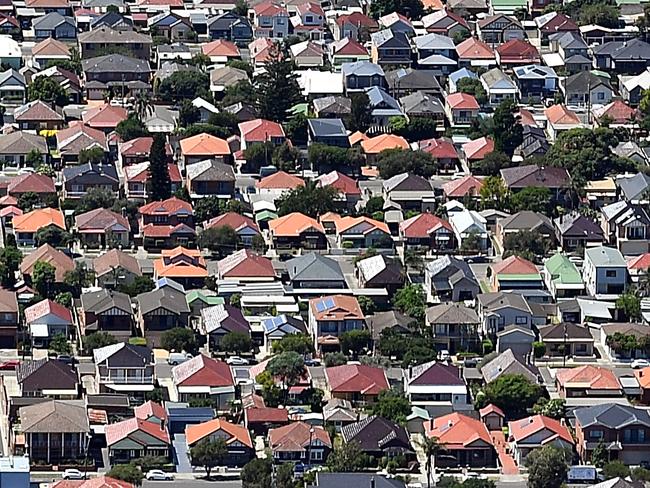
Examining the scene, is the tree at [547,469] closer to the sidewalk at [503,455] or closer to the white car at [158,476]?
the sidewalk at [503,455]

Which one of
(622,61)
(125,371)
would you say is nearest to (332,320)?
(125,371)

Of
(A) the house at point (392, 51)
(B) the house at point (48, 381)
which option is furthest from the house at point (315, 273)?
(A) the house at point (392, 51)

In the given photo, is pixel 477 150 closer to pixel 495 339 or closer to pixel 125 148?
pixel 125 148

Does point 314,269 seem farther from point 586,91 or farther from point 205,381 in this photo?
point 586,91

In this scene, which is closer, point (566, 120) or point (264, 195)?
point (264, 195)

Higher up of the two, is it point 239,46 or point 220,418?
point 220,418

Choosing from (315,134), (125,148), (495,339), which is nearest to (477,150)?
(315,134)
